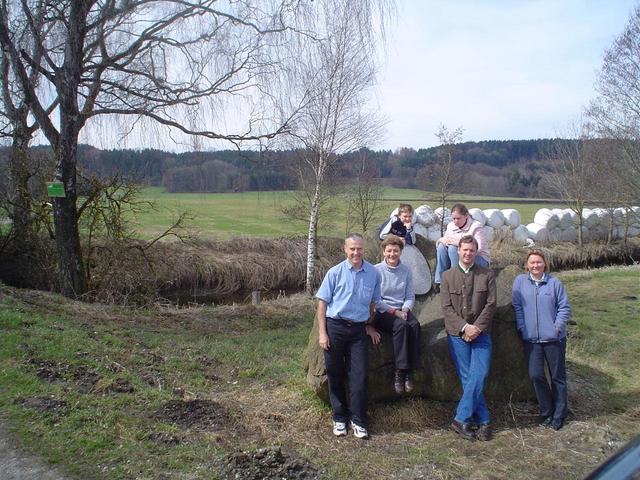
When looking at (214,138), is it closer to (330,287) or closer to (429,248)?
(429,248)

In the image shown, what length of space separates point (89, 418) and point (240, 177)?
6.68m

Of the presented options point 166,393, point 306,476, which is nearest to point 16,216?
point 166,393

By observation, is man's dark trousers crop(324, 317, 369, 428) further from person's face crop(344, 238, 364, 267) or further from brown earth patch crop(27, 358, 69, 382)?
brown earth patch crop(27, 358, 69, 382)

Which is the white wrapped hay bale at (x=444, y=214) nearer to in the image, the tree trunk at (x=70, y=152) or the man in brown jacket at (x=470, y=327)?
the tree trunk at (x=70, y=152)

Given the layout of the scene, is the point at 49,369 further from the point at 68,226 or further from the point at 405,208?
the point at 68,226

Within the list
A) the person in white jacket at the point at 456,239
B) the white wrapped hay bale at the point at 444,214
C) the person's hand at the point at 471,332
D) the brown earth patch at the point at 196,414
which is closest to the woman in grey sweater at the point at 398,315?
the person's hand at the point at 471,332

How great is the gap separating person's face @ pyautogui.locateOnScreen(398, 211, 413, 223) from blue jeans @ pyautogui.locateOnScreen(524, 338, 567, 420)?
2.03 metres

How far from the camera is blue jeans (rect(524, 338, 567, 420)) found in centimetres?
573

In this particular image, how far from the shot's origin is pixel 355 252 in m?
5.40

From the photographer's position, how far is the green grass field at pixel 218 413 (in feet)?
15.6

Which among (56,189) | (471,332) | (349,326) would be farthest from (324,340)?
(56,189)

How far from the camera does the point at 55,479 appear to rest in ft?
14.1

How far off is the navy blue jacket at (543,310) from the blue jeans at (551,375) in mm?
97

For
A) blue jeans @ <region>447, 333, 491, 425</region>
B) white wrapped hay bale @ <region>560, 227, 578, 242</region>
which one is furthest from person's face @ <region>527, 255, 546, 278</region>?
white wrapped hay bale @ <region>560, 227, 578, 242</region>
